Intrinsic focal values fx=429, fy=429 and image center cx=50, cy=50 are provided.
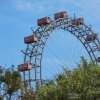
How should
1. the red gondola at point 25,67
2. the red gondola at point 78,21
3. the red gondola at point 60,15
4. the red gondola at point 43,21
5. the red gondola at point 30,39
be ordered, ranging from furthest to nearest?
the red gondola at point 78,21, the red gondola at point 60,15, the red gondola at point 43,21, the red gondola at point 30,39, the red gondola at point 25,67

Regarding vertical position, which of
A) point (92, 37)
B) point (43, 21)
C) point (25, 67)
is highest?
point (43, 21)

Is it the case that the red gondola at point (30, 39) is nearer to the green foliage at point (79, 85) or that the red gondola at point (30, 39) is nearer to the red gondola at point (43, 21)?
the red gondola at point (43, 21)

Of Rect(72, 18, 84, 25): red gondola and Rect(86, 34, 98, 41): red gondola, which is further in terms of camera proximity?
Rect(86, 34, 98, 41): red gondola

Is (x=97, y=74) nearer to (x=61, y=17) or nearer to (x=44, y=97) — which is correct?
(x=44, y=97)

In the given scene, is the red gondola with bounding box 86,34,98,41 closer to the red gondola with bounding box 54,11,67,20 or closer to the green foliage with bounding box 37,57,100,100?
the red gondola with bounding box 54,11,67,20

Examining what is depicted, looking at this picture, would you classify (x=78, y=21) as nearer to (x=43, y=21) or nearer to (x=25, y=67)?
(x=43, y=21)

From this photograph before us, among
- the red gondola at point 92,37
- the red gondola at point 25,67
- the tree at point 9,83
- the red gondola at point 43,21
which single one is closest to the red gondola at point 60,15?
the red gondola at point 43,21

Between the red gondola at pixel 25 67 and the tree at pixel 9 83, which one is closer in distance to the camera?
the tree at pixel 9 83

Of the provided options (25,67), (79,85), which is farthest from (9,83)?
(25,67)

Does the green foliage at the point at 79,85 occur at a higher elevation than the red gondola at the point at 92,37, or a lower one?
lower

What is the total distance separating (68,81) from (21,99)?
48.5 ft

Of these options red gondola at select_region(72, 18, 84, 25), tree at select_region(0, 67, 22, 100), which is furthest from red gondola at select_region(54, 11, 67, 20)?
tree at select_region(0, 67, 22, 100)

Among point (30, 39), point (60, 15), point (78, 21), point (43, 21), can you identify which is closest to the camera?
point (30, 39)

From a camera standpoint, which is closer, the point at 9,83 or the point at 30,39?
the point at 9,83
